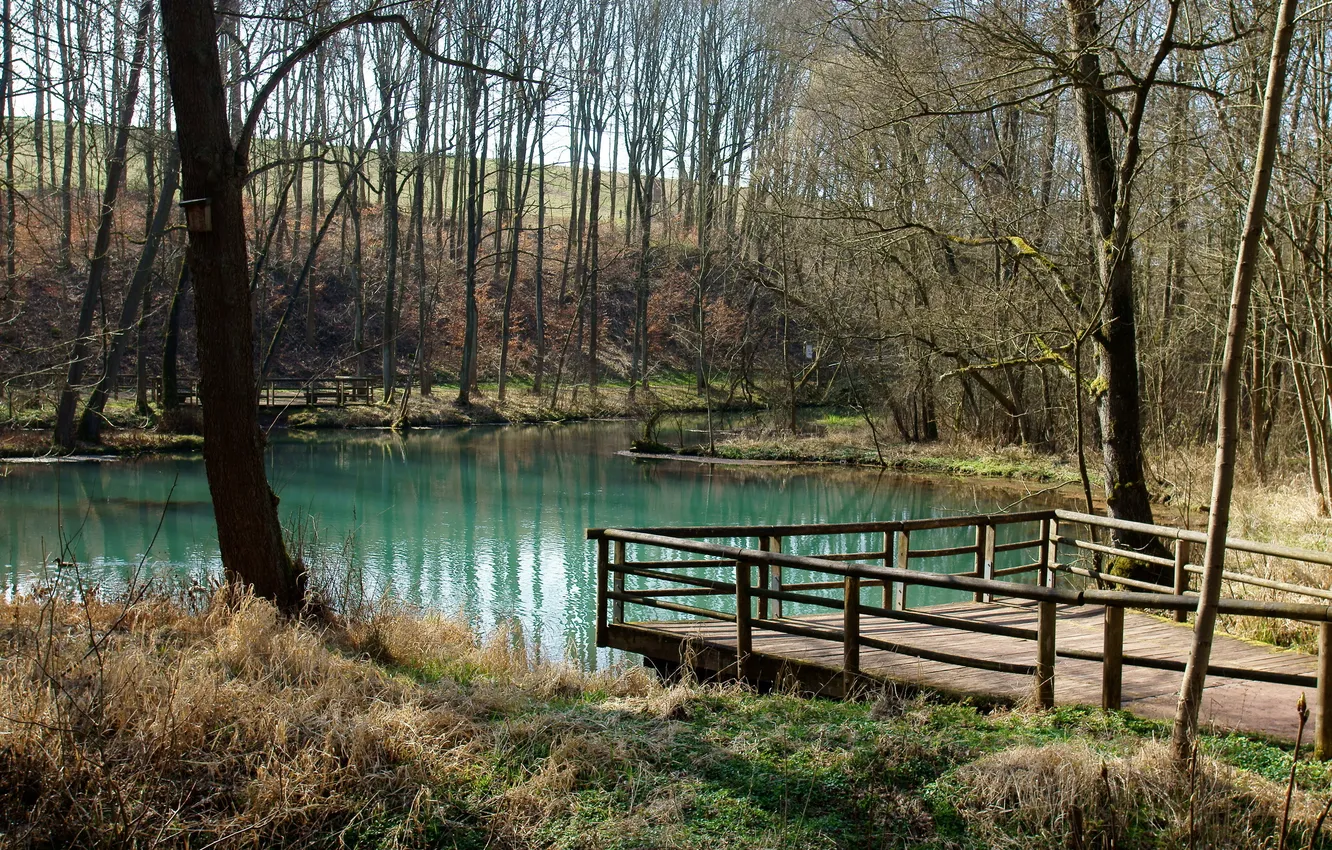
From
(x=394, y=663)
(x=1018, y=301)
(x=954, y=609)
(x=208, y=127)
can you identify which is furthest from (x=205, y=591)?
(x=1018, y=301)

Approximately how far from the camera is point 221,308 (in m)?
8.58

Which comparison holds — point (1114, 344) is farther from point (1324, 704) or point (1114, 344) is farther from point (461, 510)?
point (461, 510)

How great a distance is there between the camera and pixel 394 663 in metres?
8.05

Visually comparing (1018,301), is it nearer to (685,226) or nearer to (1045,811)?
(1045,811)

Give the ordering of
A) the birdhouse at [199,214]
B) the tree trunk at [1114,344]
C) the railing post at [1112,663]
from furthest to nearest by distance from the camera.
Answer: the tree trunk at [1114,344]
the birdhouse at [199,214]
the railing post at [1112,663]

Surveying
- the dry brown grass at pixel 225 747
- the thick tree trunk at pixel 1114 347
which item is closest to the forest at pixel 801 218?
the thick tree trunk at pixel 1114 347

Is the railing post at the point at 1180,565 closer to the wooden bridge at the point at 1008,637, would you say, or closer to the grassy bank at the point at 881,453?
the wooden bridge at the point at 1008,637

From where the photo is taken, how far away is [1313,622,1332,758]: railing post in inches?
202

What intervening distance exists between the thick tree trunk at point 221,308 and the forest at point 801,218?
448 mm

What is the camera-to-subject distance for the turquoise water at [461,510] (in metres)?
14.0

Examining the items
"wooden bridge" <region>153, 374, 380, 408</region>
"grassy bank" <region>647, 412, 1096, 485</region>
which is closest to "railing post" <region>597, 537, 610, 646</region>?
"grassy bank" <region>647, 412, 1096, 485</region>

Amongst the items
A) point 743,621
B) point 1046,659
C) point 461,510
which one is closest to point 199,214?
point 743,621

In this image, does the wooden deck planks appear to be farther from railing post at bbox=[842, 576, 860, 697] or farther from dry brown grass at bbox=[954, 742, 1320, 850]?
dry brown grass at bbox=[954, 742, 1320, 850]

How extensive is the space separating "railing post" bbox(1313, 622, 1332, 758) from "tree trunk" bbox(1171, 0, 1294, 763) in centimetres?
113
